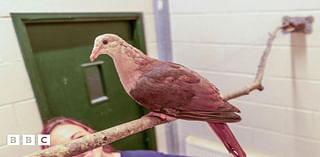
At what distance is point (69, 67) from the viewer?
1.11 metres

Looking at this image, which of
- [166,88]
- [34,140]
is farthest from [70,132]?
[166,88]

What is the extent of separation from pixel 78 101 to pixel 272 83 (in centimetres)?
67

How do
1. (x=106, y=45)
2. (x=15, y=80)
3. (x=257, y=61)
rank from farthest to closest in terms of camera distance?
(x=257, y=61), (x=15, y=80), (x=106, y=45)

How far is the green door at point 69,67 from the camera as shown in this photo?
3.38 ft

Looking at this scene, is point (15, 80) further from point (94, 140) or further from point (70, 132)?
point (94, 140)

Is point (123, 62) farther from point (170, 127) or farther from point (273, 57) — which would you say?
point (170, 127)

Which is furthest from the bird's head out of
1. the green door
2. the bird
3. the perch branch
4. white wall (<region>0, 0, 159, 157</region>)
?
white wall (<region>0, 0, 159, 157</region>)

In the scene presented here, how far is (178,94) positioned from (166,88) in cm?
2

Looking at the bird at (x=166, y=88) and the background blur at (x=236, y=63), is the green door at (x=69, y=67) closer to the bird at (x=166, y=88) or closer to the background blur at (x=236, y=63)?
the background blur at (x=236, y=63)

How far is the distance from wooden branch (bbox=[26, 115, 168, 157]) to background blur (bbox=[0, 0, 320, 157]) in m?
0.53

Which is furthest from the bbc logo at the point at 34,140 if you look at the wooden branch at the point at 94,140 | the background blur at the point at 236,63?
the background blur at the point at 236,63

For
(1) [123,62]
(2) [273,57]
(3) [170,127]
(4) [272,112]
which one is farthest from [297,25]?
(1) [123,62]

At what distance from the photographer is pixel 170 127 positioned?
1.42m

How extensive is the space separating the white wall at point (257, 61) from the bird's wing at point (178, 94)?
1.99 ft
